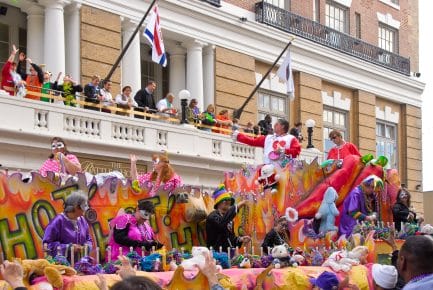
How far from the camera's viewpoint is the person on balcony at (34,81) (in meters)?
18.7

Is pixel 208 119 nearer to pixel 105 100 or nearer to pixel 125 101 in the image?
pixel 125 101

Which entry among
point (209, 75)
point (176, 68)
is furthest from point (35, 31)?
point (209, 75)

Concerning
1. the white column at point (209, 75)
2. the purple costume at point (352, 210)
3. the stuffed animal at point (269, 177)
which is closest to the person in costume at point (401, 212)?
the purple costume at point (352, 210)

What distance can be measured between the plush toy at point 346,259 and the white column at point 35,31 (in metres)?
15.2

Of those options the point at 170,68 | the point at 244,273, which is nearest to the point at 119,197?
the point at 244,273

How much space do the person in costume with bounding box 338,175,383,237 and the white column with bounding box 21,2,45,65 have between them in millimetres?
12774

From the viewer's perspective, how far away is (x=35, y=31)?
24.0 m

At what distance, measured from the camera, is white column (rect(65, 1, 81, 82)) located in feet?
77.9

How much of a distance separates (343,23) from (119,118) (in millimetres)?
18534

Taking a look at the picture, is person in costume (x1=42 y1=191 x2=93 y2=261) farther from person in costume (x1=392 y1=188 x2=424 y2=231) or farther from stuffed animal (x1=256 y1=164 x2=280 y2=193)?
person in costume (x1=392 y1=188 x2=424 y2=231)

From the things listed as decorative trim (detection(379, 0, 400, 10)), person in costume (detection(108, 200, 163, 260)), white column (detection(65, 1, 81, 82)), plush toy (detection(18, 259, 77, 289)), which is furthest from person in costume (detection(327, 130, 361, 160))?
decorative trim (detection(379, 0, 400, 10))

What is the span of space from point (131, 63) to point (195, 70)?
3.14 metres

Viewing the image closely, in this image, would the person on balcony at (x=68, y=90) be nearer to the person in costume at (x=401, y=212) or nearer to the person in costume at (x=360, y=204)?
the person in costume at (x=360, y=204)

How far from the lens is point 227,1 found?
1154 inches
